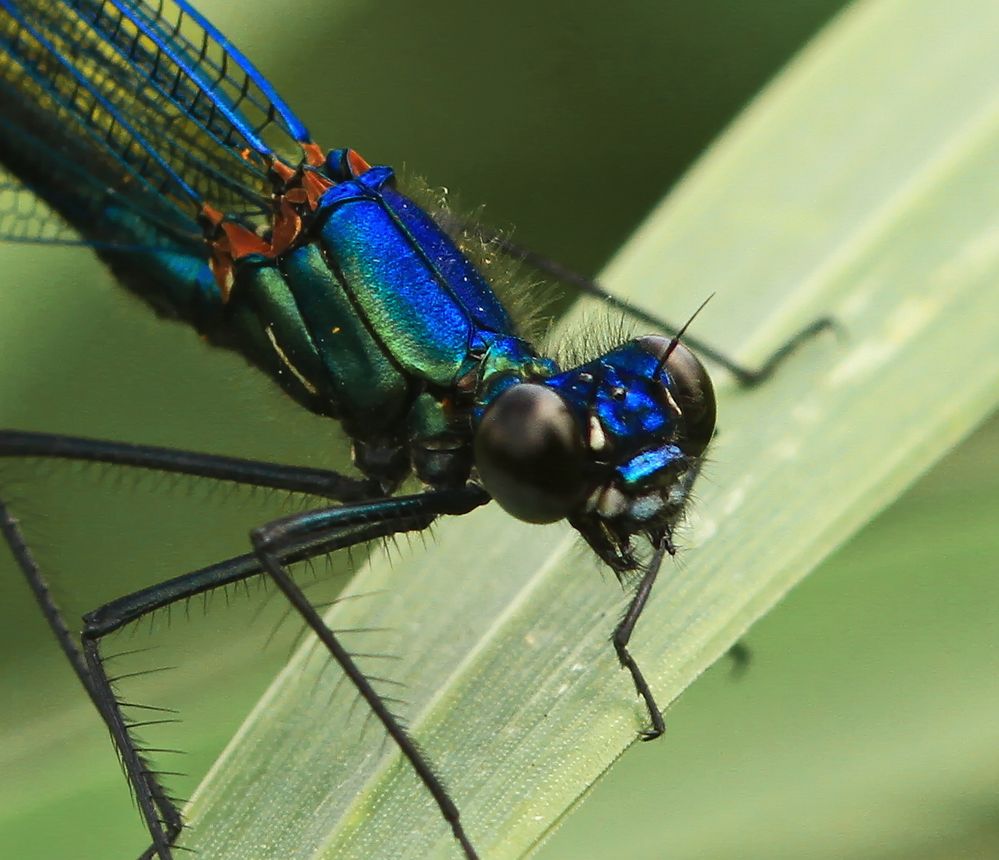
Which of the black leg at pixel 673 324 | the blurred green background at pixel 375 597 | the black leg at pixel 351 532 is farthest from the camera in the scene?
the black leg at pixel 673 324

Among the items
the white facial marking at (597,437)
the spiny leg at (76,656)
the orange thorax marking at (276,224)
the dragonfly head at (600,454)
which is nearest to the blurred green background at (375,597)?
the spiny leg at (76,656)

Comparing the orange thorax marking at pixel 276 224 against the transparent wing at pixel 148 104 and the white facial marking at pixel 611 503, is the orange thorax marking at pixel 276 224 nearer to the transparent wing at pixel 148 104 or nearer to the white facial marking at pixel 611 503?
the transparent wing at pixel 148 104

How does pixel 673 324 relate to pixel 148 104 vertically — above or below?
below

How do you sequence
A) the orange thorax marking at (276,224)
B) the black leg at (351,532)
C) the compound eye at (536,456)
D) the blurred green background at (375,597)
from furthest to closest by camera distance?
the orange thorax marking at (276,224)
the blurred green background at (375,597)
the compound eye at (536,456)
the black leg at (351,532)

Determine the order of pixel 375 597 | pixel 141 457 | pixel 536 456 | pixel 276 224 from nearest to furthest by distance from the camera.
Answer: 1. pixel 536 456
2. pixel 375 597
3. pixel 141 457
4. pixel 276 224

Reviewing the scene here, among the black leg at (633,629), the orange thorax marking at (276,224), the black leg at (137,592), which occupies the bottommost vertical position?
the black leg at (633,629)

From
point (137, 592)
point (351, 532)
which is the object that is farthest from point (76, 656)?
point (351, 532)

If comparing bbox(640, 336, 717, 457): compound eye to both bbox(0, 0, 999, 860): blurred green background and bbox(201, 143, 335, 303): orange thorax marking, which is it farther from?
bbox(201, 143, 335, 303): orange thorax marking

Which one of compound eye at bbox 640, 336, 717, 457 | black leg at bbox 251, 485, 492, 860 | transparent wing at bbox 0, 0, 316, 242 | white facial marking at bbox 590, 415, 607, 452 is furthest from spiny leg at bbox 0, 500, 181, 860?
compound eye at bbox 640, 336, 717, 457

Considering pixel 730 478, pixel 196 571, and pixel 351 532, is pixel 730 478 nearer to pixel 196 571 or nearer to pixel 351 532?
pixel 351 532
